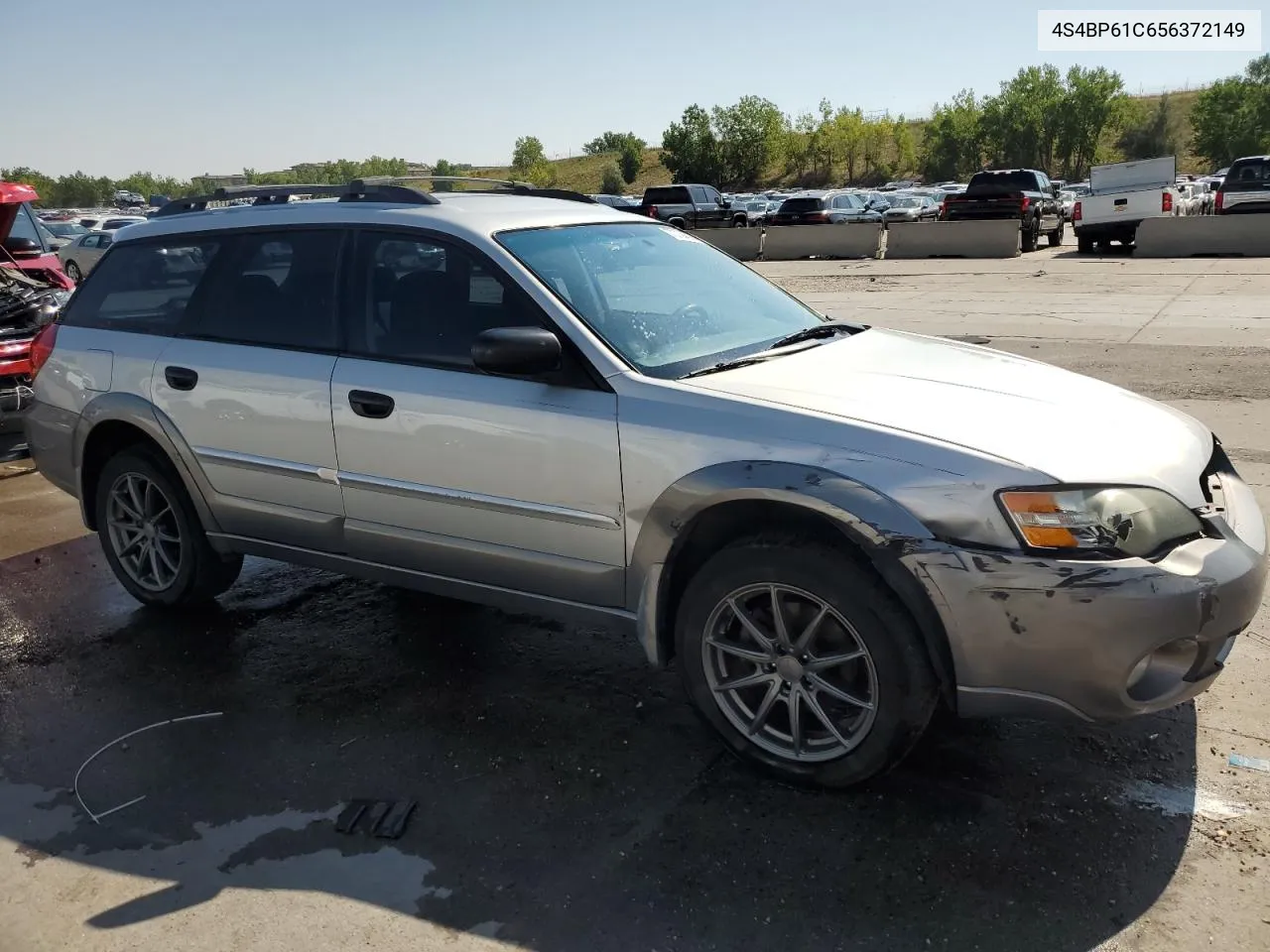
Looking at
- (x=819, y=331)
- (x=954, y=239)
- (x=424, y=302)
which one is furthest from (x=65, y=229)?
(x=819, y=331)

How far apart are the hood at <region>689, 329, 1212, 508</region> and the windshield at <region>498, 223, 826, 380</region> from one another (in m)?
A: 0.23

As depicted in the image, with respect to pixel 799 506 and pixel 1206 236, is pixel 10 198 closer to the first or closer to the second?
pixel 799 506

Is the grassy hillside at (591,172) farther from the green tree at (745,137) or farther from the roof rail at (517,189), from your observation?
the roof rail at (517,189)

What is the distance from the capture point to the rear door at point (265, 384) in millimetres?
4160

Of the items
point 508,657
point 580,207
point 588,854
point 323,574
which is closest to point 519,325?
point 580,207

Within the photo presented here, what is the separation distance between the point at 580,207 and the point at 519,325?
1.06 metres

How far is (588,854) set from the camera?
3014 mm

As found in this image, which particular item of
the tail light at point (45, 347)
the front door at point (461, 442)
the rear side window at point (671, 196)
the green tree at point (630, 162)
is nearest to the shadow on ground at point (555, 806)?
the front door at point (461, 442)

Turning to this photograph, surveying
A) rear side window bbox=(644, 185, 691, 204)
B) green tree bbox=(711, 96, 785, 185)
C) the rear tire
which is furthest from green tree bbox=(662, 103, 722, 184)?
the rear tire

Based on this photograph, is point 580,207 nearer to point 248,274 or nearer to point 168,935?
point 248,274

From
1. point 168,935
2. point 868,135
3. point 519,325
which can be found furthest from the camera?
point 868,135

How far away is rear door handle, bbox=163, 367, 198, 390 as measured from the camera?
4.49 meters

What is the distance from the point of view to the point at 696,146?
98.9 meters

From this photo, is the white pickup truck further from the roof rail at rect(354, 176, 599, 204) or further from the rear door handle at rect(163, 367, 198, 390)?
the rear door handle at rect(163, 367, 198, 390)
